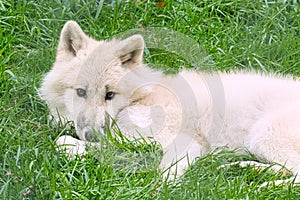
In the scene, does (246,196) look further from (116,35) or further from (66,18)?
(66,18)

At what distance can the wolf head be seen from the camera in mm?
5527

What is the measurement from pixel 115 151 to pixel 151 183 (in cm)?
51

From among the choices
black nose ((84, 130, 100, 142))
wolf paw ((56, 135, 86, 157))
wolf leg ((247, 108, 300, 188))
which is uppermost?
wolf leg ((247, 108, 300, 188))

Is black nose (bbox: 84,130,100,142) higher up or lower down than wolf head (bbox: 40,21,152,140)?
lower down

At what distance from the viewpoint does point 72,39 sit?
580 cm

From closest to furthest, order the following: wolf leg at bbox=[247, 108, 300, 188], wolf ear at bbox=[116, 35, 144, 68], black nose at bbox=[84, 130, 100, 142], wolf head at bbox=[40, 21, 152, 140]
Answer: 1. wolf leg at bbox=[247, 108, 300, 188]
2. black nose at bbox=[84, 130, 100, 142]
3. wolf head at bbox=[40, 21, 152, 140]
4. wolf ear at bbox=[116, 35, 144, 68]

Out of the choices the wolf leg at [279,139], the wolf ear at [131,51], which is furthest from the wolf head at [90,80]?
the wolf leg at [279,139]

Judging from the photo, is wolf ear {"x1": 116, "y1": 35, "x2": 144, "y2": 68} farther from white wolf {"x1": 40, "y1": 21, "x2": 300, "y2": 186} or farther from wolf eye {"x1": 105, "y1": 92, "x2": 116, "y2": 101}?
wolf eye {"x1": 105, "y1": 92, "x2": 116, "y2": 101}

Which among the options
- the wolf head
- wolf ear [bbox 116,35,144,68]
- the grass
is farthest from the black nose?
wolf ear [bbox 116,35,144,68]

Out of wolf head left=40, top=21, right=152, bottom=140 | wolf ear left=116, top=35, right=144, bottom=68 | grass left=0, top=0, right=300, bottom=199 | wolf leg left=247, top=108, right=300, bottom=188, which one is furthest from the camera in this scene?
wolf ear left=116, top=35, right=144, bottom=68

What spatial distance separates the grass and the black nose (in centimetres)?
24

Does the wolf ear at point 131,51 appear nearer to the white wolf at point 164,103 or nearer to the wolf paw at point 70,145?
the white wolf at point 164,103

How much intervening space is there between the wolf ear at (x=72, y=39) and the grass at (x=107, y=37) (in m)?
0.51

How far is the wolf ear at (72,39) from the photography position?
18.7ft
